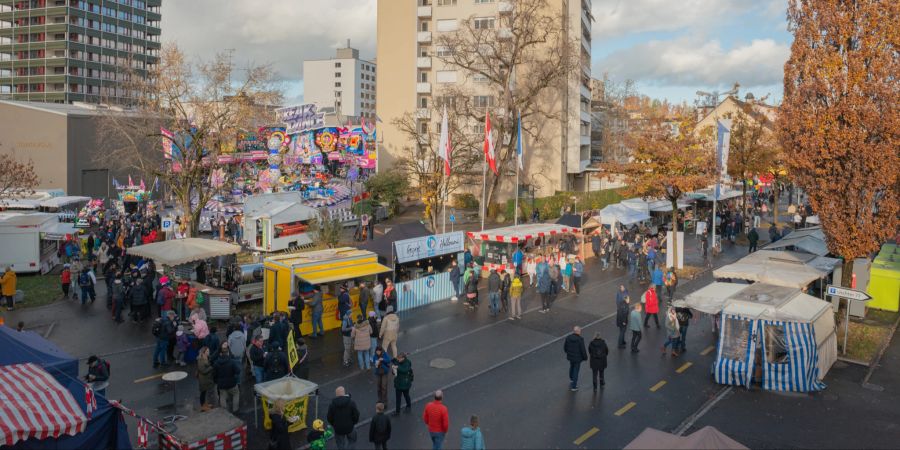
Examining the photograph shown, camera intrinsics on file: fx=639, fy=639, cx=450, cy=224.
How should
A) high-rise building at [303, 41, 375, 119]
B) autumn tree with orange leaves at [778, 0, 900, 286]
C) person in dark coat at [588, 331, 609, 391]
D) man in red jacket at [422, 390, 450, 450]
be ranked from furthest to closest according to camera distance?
1. high-rise building at [303, 41, 375, 119]
2. autumn tree with orange leaves at [778, 0, 900, 286]
3. person in dark coat at [588, 331, 609, 391]
4. man in red jacket at [422, 390, 450, 450]

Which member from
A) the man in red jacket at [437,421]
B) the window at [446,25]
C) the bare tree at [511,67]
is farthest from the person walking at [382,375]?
the window at [446,25]

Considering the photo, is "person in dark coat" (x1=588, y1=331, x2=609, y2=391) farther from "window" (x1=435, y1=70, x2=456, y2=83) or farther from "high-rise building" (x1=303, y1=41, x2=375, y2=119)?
"high-rise building" (x1=303, y1=41, x2=375, y2=119)

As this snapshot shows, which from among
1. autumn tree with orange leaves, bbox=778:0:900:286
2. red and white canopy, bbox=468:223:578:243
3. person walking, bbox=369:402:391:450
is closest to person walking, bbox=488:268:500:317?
red and white canopy, bbox=468:223:578:243

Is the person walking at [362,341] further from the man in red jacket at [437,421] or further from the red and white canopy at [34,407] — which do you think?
the red and white canopy at [34,407]

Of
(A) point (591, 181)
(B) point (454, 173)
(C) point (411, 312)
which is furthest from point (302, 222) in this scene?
(A) point (591, 181)

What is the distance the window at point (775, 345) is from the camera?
44.5 feet

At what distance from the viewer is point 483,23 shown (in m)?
54.5

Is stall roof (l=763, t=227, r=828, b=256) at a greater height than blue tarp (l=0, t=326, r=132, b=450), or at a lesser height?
greater

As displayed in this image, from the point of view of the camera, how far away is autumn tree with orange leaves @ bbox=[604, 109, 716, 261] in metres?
26.9

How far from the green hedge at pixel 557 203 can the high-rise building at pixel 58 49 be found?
198 ft

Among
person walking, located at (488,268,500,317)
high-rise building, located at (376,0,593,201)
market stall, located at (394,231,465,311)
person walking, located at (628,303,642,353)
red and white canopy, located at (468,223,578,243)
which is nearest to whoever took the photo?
person walking, located at (628,303,642,353)

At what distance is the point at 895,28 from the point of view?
16.3 m

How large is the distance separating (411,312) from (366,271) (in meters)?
2.34

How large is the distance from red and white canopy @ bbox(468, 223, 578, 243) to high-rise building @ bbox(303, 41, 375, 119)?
119708mm
